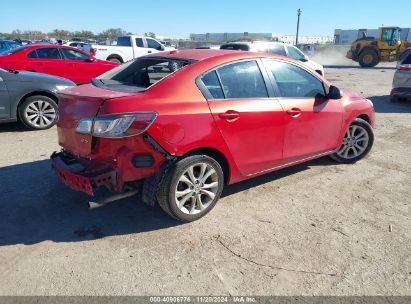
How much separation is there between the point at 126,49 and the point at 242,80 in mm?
14843

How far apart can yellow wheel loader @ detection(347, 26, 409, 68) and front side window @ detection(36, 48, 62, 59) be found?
24125mm

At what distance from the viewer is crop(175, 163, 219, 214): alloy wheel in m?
3.47

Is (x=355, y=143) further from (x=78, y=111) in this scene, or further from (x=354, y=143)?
(x=78, y=111)

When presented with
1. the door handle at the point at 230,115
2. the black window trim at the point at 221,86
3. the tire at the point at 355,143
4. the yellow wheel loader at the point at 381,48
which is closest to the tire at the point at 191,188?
the door handle at the point at 230,115

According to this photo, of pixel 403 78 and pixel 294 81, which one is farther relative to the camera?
pixel 403 78

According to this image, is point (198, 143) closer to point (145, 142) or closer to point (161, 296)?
point (145, 142)

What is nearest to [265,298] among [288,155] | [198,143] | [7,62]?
[198,143]

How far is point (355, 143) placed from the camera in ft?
17.5

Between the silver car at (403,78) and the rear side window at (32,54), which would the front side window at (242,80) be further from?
the rear side window at (32,54)

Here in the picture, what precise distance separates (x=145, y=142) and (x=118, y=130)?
249 mm

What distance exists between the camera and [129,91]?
342 centimetres

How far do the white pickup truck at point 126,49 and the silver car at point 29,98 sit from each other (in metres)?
10.1

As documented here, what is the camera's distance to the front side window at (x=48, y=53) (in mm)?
10737

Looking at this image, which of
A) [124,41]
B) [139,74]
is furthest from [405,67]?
[124,41]
